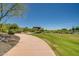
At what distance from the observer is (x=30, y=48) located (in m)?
4.16

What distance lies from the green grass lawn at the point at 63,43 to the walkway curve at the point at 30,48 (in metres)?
0.08

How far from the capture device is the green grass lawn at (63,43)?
4.11 meters

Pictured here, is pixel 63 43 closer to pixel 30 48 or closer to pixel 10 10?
pixel 30 48

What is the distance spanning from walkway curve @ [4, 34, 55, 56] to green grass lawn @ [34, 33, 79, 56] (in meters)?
0.08

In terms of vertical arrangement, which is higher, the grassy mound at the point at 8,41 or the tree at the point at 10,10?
the tree at the point at 10,10

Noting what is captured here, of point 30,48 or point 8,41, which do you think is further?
point 8,41

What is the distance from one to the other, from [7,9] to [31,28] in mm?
470

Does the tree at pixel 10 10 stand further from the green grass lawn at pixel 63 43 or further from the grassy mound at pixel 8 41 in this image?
the green grass lawn at pixel 63 43

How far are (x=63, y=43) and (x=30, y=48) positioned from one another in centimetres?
51

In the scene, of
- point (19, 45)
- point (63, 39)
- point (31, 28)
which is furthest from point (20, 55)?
point (63, 39)

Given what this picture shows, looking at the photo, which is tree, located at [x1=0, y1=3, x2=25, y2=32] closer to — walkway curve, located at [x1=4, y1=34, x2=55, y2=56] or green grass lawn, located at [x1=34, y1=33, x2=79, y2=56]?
walkway curve, located at [x1=4, y1=34, x2=55, y2=56]

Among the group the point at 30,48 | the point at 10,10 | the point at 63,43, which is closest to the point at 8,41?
the point at 30,48

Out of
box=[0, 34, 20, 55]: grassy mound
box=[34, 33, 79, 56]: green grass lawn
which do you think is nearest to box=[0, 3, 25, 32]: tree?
box=[0, 34, 20, 55]: grassy mound

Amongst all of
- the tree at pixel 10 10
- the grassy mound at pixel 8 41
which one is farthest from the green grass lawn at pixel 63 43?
the tree at pixel 10 10
